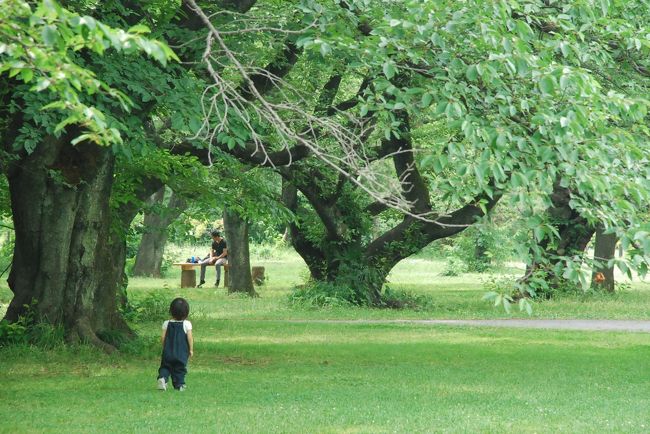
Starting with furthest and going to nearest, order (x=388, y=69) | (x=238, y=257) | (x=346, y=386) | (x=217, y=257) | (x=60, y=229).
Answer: (x=217, y=257)
(x=238, y=257)
(x=60, y=229)
(x=346, y=386)
(x=388, y=69)

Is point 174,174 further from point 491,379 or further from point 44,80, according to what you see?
point 44,80

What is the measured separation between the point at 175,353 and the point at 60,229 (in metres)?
3.73

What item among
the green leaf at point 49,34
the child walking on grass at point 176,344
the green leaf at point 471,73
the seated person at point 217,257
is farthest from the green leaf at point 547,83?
the seated person at point 217,257

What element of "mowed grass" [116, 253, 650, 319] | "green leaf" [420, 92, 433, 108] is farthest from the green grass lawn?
"green leaf" [420, 92, 433, 108]

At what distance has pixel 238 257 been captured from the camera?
3344 centimetres

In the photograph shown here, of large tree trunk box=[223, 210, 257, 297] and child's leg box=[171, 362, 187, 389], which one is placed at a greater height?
large tree trunk box=[223, 210, 257, 297]

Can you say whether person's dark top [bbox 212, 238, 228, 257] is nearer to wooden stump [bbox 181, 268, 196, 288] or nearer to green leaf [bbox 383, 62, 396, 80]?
wooden stump [bbox 181, 268, 196, 288]

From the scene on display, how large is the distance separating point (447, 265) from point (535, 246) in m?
49.3

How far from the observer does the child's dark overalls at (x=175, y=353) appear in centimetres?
1223

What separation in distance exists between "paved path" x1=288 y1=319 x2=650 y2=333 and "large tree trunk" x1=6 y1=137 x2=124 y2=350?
27.8 feet

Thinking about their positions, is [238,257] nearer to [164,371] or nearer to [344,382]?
[344,382]

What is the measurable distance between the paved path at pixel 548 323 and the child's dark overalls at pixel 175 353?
35.7 ft

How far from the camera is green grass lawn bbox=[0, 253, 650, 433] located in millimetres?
10438

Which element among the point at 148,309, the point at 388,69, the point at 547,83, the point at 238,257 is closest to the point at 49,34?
the point at 388,69
